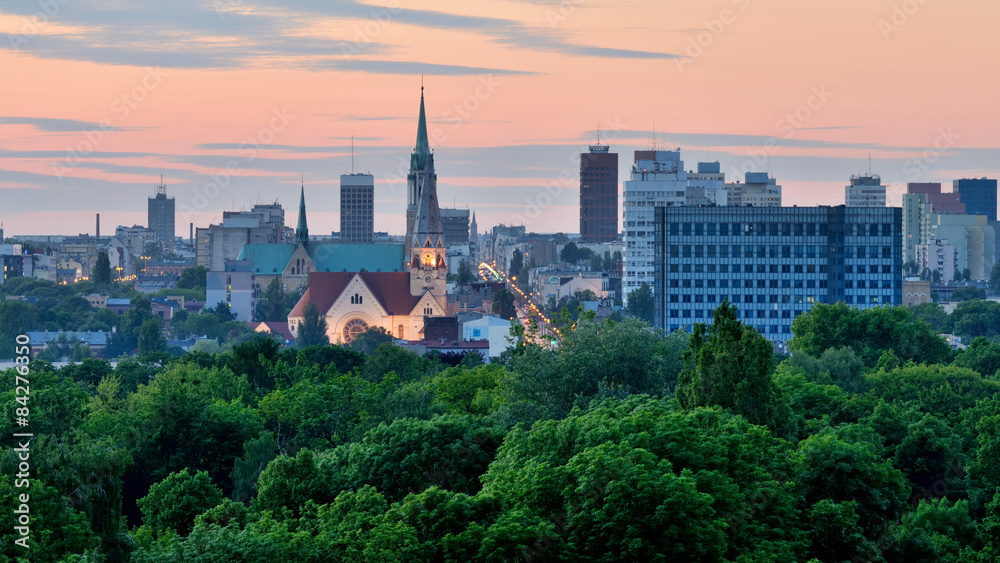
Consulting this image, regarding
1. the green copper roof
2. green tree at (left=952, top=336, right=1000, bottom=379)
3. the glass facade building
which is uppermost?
the green copper roof

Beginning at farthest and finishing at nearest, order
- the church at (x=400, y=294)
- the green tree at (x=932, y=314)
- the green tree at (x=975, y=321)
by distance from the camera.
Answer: the green tree at (x=932, y=314) < the green tree at (x=975, y=321) < the church at (x=400, y=294)

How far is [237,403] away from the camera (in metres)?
65.3

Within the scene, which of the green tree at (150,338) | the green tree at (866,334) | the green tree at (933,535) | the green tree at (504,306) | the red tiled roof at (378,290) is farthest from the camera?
the green tree at (504,306)

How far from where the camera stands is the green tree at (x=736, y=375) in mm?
44469

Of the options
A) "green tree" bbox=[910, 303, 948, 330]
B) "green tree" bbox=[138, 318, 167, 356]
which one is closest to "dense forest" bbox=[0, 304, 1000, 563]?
"green tree" bbox=[138, 318, 167, 356]

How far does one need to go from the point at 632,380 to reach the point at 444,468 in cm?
1303

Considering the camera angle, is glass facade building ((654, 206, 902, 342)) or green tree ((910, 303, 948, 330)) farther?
green tree ((910, 303, 948, 330))

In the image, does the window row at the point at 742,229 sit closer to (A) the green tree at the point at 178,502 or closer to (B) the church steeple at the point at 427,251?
(B) the church steeple at the point at 427,251

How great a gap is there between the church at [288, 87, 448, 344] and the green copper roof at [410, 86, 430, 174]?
543 inches

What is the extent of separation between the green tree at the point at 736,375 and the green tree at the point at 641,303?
14540cm

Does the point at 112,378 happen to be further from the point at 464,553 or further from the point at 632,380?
the point at 464,553

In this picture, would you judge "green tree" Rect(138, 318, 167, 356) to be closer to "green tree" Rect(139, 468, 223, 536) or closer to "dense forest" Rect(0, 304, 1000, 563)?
"dense forest" Rect(0, 304, 1000, 563)

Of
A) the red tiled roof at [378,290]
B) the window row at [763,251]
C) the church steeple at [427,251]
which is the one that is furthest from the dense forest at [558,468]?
the church steeple at [427,251]

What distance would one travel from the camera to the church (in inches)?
6683
